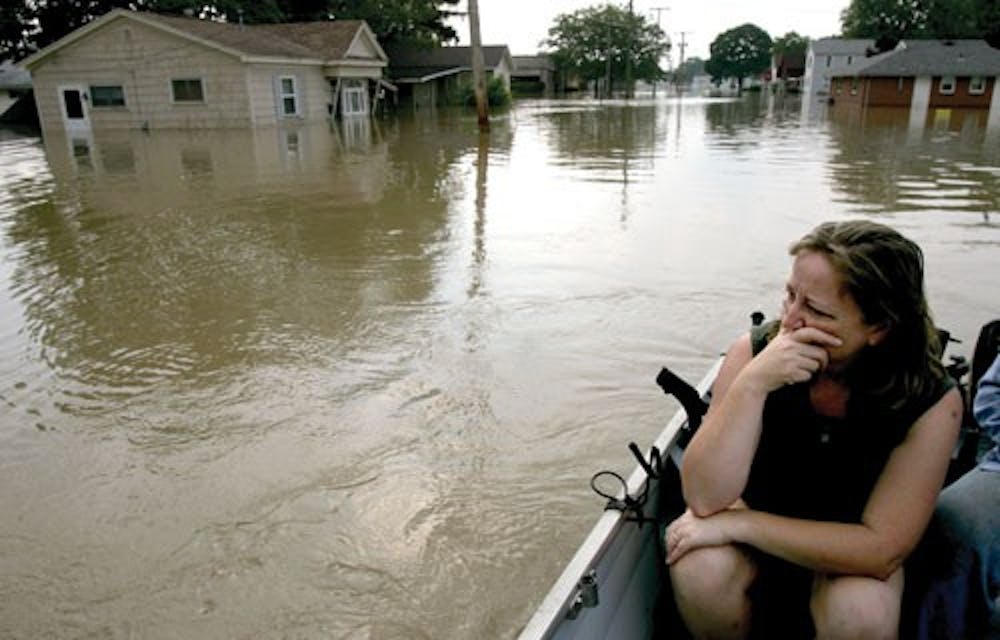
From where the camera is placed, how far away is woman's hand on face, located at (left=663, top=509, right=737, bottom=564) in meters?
1.96

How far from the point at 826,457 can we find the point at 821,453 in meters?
0.02

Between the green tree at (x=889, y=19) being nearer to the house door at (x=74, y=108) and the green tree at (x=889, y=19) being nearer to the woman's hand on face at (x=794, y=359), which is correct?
the house door at (x=74, y=108)

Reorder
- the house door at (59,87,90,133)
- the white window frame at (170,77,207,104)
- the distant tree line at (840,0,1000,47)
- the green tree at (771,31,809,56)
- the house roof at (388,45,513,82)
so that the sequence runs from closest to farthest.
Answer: the white window frame at (170,77,207,104)
the house door at (59,87,90,133)
the house roof at (388,45,513,82)
the distant tree line at (840,0,1000,47)
the green tree at (771,31,809,56)

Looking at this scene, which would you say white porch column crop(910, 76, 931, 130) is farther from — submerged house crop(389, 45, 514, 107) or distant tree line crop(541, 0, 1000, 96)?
submerged house crop(389, 45, 514, 107)

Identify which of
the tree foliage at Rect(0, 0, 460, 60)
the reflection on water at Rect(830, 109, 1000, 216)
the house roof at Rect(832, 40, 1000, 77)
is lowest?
the reflection on water at Rect(830, 109, 1000, 216)

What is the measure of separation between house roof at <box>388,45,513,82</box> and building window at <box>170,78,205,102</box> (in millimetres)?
17654

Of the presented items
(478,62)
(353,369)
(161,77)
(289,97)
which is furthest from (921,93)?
(353,369)

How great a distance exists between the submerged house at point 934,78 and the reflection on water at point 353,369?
109 ft

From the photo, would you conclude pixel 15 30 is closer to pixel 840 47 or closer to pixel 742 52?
pixel 840 47

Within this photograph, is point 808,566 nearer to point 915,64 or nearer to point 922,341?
point 922,341

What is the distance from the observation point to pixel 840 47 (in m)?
63.3

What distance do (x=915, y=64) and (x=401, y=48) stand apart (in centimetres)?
2997

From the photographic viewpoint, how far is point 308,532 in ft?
11.7

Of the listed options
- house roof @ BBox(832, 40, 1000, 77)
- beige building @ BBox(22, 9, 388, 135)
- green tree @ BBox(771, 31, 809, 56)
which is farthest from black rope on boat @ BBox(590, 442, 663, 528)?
green tree @ BBox(771, 31, 809, 56)
